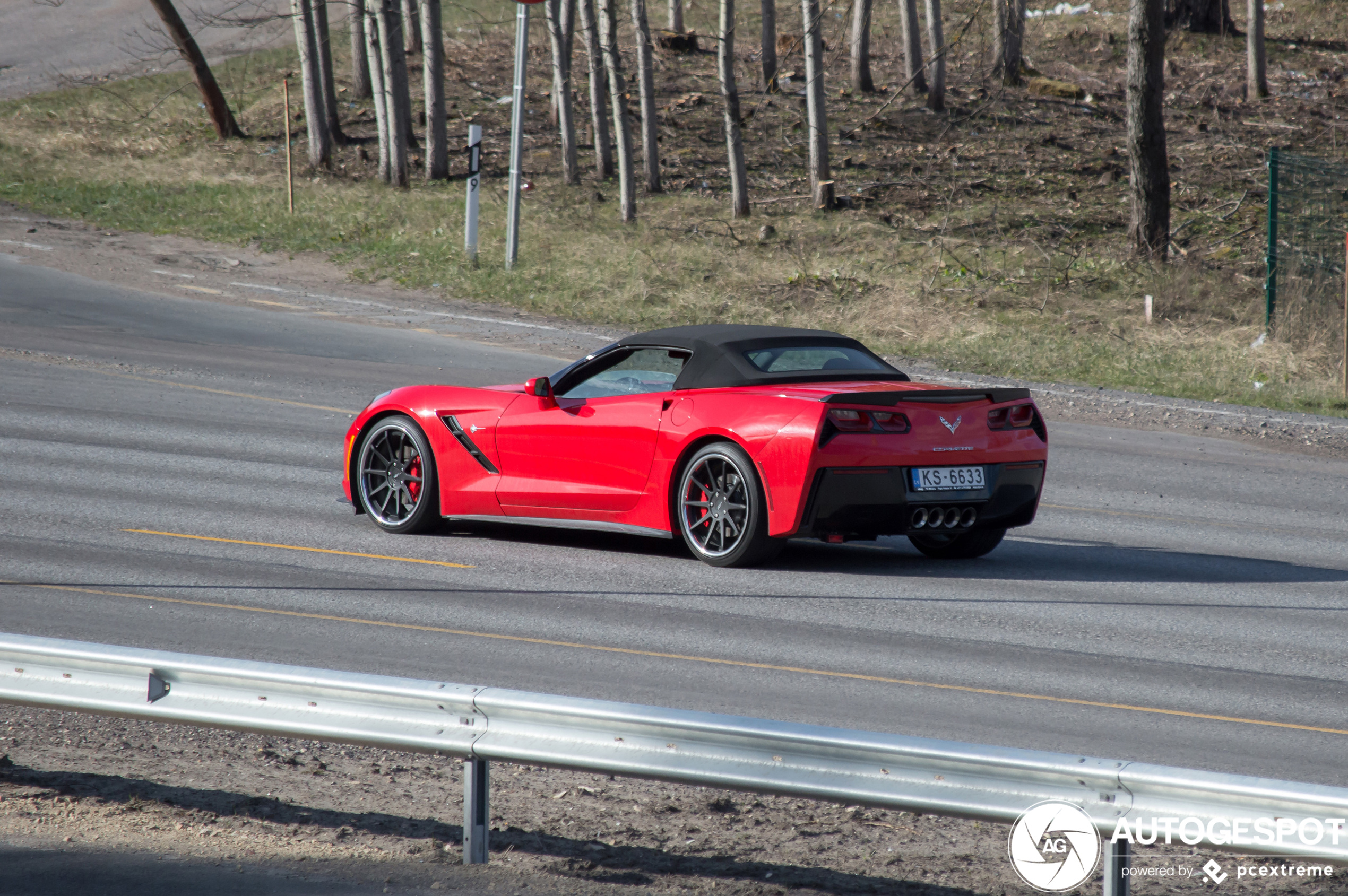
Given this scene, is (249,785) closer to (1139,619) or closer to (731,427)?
(731,427)

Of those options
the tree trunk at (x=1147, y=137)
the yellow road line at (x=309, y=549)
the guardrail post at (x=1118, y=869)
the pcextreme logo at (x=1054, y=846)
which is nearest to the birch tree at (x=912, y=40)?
the tree trunk at (x=1147, y=137)

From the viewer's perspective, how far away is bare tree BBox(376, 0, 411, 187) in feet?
108

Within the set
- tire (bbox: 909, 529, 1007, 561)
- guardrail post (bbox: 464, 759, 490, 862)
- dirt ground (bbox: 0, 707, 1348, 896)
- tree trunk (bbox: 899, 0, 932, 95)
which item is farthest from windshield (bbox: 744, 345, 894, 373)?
tree trunk (bbox: 899, 0, 932, 95)

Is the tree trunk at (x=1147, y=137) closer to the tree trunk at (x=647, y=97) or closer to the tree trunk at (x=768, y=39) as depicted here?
the tree trunk at (x=768, y=39)

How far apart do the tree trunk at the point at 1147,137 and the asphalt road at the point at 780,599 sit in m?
10.8

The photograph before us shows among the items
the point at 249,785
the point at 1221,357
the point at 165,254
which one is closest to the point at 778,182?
the point at 165,254

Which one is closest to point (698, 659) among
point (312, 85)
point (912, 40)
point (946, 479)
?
point (946, 479)

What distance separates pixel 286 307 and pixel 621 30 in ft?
128

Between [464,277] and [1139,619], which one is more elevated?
[464,277]

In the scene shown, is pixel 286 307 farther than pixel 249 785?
Yes

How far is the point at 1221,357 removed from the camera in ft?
62.9

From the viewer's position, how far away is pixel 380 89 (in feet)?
119

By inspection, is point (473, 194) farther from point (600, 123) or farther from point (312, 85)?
point (312, 85)

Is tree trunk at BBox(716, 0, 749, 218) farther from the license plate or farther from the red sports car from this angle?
the license plate
